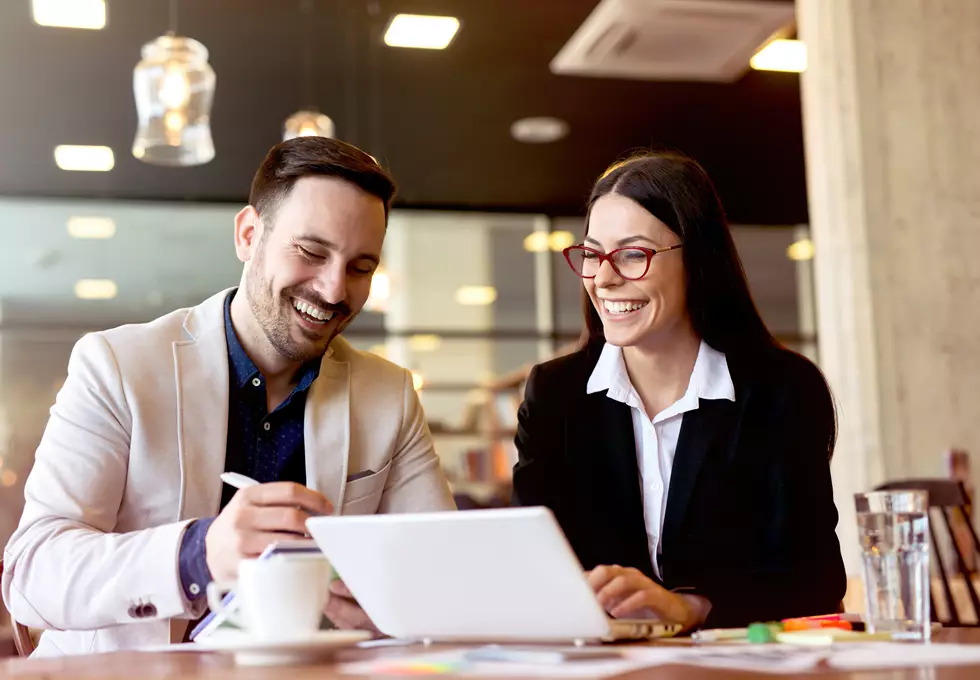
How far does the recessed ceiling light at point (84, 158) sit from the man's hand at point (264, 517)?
20.3 feet

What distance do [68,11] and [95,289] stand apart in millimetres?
3406

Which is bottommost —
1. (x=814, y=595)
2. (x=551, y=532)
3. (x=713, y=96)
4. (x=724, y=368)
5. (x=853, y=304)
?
(x=814, y=595)

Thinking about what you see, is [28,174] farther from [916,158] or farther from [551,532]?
[551,532]

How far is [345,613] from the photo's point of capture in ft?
4.30

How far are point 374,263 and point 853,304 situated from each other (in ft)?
8.74

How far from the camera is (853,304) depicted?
399 centimetres

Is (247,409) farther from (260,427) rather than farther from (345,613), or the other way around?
(345,613)

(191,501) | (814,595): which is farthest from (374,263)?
(814,595)

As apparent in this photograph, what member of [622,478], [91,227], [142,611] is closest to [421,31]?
[91,227]

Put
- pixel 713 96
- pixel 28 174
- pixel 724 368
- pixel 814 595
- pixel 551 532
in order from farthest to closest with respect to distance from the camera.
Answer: pixel 28 174, pixel 713 96, pixel 724 368, pixel 814 595, pixel 551 532

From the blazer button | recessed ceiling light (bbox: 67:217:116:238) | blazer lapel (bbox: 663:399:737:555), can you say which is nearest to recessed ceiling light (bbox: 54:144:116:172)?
recessed ceiling light (bbox: 67:217:116:238)

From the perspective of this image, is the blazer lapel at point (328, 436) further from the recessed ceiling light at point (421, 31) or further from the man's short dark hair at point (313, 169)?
the recessed ceiling light at point (421, 31)

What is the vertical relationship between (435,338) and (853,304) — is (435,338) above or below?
above

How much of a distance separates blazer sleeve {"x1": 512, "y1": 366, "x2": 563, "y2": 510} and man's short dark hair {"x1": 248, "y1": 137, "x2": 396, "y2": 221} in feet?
1.42
